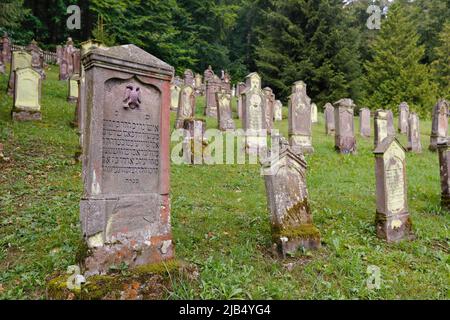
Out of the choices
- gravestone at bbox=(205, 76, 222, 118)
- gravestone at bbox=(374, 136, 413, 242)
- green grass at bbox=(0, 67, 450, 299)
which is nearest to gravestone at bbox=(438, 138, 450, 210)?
green grass at bbox=(0, 67, 450, 299)

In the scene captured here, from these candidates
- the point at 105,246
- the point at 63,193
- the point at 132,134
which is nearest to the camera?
the point at 105,246

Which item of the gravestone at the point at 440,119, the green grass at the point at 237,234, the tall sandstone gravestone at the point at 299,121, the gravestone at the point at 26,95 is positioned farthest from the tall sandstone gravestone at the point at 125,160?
the gravestone at the point at 440,119

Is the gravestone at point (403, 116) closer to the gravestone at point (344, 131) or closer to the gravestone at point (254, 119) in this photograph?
the gravestone at point (344, 131)

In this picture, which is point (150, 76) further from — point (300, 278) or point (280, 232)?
point (300, 278)

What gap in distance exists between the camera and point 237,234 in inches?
189

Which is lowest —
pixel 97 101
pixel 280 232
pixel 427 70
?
pixel 280 232

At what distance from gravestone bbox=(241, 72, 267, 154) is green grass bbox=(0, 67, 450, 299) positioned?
204 centimetres

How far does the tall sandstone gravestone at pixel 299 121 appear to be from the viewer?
36.4 ft

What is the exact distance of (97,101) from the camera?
3387 mm

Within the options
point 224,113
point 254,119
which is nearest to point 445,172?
point 254,119

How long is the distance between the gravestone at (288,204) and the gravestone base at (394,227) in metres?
1.24

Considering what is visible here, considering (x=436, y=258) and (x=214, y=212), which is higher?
(x=214, y=212)

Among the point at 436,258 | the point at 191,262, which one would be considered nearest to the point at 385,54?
the point at 436,258

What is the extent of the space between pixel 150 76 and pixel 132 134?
0.69 meters
